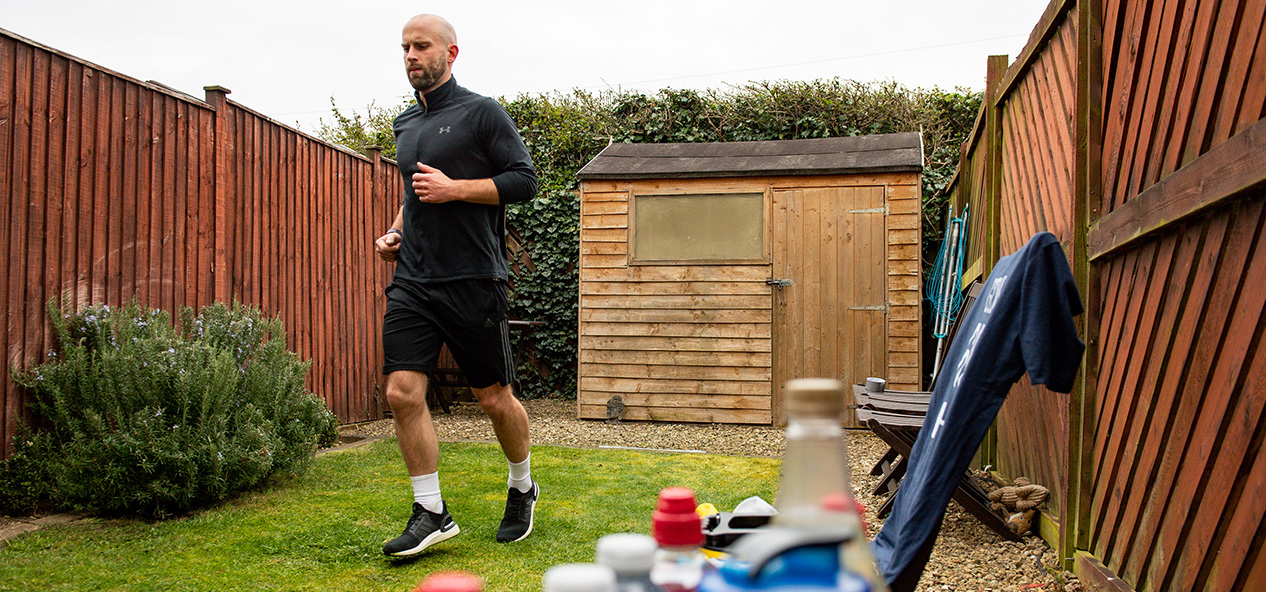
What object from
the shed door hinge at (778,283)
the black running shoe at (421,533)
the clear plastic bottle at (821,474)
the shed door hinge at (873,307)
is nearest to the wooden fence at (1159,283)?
the clear plastic bottle at (821,474)

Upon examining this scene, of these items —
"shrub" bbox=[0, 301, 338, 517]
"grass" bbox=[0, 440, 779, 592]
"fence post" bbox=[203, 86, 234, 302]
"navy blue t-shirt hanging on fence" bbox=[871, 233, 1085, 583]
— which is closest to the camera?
"navy blue t-shirt hanging on fence" bbox=[871, 233, 1085, 583]

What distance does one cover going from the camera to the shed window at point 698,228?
6902mm

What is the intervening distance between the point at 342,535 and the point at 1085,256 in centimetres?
268

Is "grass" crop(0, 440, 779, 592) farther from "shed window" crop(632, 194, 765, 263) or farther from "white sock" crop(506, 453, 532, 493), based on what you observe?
"shed window" crop(632, 194, 765, 263)

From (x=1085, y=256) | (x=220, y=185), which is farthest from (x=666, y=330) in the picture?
(x=1085, y=256)

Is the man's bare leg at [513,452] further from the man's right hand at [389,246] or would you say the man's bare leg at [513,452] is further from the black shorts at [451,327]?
the man's right hand at [389,246]

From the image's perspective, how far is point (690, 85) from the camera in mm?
9133

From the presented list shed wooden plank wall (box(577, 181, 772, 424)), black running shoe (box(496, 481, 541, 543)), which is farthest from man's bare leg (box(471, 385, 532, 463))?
shed wooden plank wall (box(577, 181, 772, 424))

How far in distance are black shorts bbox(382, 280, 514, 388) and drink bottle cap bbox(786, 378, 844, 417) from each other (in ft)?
7.25

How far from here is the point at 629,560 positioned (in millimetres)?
544

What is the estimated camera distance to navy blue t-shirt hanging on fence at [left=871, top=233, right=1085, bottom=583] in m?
1.56

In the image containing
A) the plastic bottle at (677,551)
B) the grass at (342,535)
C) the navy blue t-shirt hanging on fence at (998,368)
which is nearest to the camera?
the plastic bottle at (677,551)

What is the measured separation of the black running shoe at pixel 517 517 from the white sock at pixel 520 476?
0.02 metres

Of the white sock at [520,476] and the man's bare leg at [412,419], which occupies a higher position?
the man's bare leg at [412,419]
